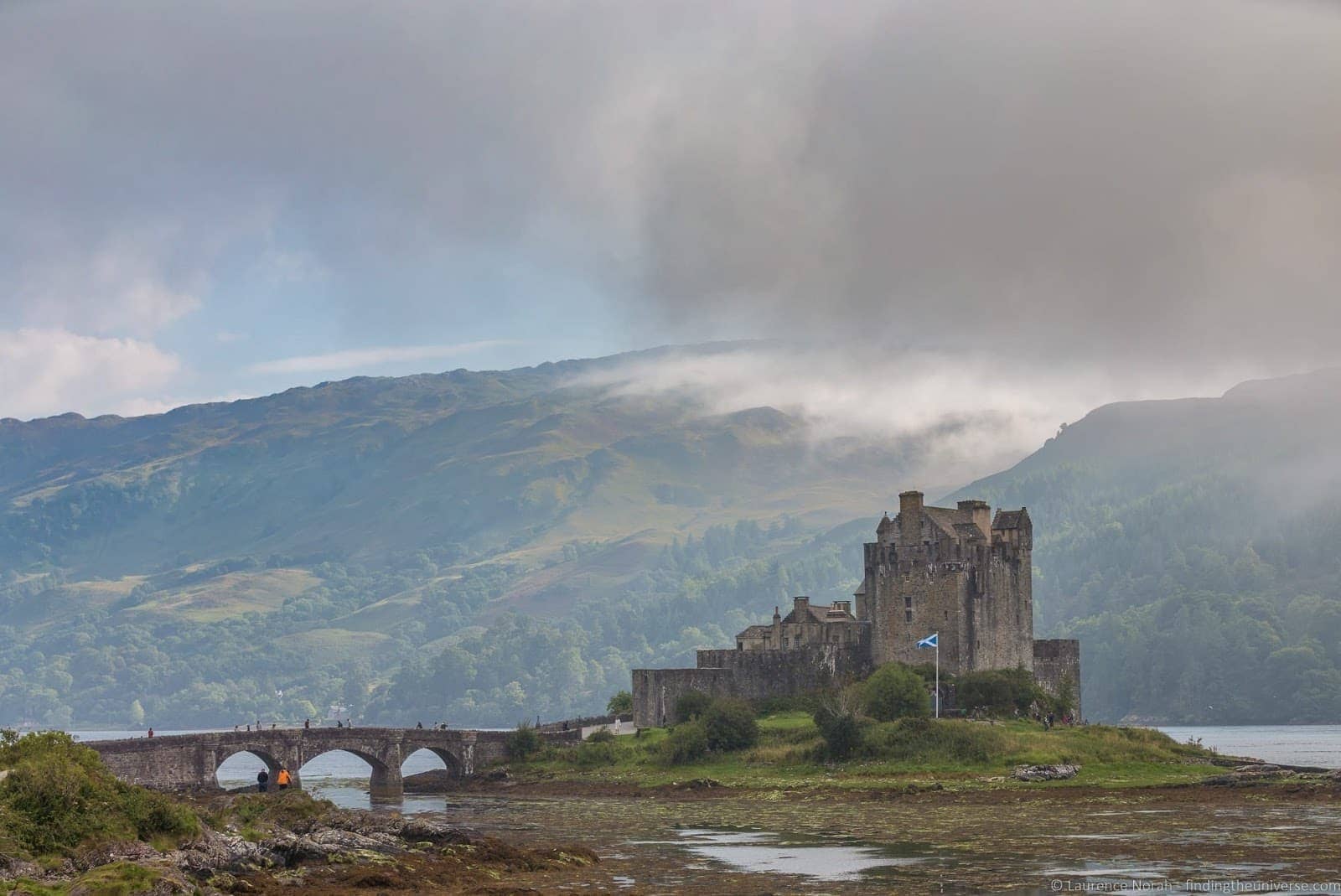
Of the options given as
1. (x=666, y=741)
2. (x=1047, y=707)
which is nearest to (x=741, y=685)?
(x=666, y=741)

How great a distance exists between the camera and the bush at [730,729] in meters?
114

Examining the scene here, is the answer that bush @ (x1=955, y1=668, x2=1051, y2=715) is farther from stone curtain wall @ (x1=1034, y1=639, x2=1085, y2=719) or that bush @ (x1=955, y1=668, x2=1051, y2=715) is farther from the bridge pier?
the bridge pier

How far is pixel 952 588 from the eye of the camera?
11919 centimetres

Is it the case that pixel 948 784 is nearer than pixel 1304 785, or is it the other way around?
pixel 1304 785

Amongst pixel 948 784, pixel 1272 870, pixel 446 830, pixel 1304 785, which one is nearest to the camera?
pixel 1272 870

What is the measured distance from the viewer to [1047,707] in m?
118

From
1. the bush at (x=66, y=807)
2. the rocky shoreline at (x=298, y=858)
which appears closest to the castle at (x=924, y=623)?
the rocky shoreline at (x=298, y=858)

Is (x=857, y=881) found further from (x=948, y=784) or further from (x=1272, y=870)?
(x=948, y=784)

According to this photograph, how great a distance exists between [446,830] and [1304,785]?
4266 cm

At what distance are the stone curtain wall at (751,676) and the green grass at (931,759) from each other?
264 inches

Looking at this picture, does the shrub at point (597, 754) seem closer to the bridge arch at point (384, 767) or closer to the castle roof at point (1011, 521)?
the bridge arch at point (384, 767)

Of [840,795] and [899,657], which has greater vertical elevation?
[899,657]

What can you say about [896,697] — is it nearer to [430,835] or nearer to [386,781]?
[386,781]

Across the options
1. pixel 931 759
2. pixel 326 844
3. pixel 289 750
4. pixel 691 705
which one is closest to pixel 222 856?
pixel 326 844
